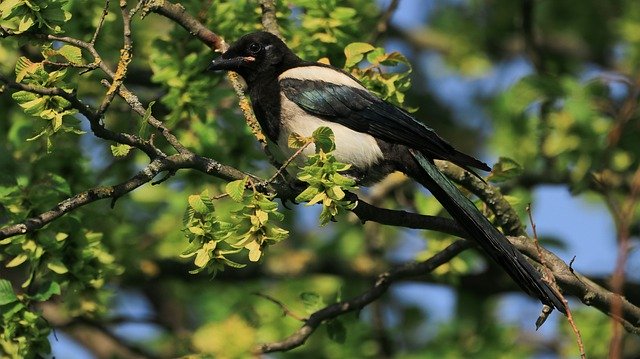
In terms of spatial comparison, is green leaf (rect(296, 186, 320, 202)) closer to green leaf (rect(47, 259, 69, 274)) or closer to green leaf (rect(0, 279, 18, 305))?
green leaf (rect(47, 259, 69, 274))

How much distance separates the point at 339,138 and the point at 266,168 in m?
2.00

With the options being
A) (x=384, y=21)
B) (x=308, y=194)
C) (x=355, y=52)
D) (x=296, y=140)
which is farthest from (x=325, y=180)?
(x=384, y=21)

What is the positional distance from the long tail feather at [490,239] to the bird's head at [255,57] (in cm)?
115

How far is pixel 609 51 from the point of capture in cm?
1057

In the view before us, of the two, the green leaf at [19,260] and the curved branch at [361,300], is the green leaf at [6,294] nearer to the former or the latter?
the green leaf at [19,260]

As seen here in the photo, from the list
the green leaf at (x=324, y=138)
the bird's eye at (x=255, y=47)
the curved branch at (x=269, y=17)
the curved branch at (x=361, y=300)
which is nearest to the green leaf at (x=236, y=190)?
the green leaf at (x=324, y=138)

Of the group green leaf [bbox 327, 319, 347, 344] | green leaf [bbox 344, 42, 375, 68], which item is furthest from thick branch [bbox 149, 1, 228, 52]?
green leaf [bbox 327, 319, 347, 344]

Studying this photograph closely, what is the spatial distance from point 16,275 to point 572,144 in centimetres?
401

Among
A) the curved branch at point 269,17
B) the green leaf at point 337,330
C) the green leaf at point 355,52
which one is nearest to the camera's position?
the green leaf at point 355,52

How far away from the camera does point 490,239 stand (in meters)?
4.79

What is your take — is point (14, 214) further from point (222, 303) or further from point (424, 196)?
point (222, 303)

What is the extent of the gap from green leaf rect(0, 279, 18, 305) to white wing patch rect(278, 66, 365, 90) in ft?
5.58

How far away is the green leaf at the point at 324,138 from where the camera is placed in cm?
432

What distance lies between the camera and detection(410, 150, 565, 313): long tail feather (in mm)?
4691
